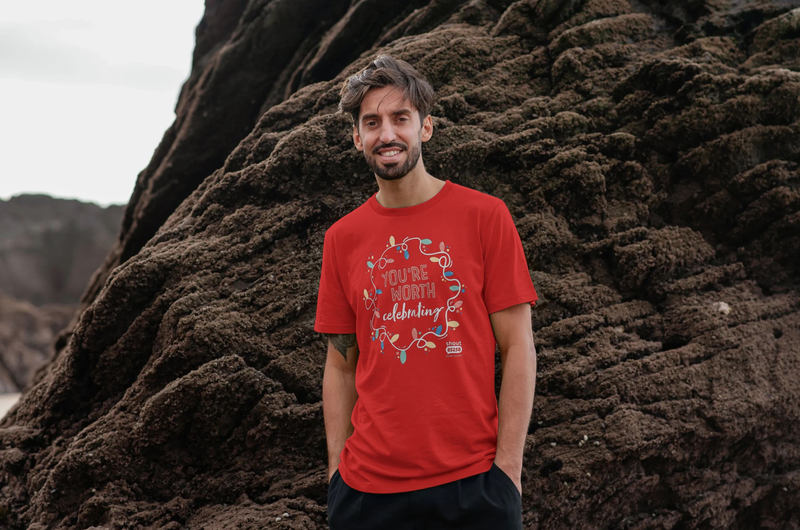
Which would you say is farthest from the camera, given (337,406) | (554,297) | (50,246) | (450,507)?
(50,246)

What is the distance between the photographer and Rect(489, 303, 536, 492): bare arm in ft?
6.27

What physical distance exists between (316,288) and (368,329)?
116 cm

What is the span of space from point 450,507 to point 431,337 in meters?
0.53

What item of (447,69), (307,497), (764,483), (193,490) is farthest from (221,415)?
(764,483)

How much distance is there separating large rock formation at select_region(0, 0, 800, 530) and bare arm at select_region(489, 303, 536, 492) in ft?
3.43

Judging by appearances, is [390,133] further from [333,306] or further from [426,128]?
[333,306]

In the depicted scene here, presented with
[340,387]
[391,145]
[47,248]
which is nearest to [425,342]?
[340,387]

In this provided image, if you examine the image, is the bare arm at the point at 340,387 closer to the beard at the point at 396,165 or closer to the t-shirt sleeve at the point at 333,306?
the t-shirt sleeve at the point at 333,306

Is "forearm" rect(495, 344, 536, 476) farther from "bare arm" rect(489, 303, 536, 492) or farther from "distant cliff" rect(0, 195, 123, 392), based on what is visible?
"distant cliff" rect(0, 195, 123, 392)

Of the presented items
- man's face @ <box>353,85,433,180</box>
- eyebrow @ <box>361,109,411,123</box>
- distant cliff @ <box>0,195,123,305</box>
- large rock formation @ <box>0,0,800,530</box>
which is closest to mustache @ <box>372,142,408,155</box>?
man's face @ <box>353,85,433,180</box>

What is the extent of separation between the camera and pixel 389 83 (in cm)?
205

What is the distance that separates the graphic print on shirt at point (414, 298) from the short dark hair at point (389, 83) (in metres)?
0.51

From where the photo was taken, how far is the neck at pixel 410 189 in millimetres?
2111

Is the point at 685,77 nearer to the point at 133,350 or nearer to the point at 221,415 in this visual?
the point at 221,415
